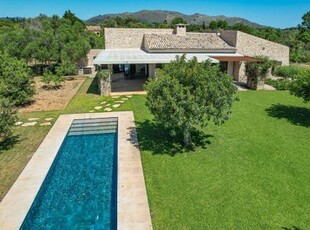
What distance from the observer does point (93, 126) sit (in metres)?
21.6

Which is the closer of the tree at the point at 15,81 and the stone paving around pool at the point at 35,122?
the stone paving around pool at the point at 35,122

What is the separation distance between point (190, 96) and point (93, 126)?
9.71 m

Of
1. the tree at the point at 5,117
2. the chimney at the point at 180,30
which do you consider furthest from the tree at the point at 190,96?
the chimney at the point at 180,30

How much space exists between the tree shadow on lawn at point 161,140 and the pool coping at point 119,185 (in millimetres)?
445

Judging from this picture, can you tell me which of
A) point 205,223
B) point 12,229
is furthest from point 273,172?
point 12,229

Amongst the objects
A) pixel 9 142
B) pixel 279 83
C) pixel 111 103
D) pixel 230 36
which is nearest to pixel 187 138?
pixel 9 142

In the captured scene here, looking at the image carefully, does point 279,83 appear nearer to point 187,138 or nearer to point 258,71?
point 258,71

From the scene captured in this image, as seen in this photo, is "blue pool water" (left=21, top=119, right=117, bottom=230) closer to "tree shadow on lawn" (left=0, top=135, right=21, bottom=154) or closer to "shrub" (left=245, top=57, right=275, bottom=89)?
"tree shadow on lawn" (left=0, top=135, right=21, bottom=154)

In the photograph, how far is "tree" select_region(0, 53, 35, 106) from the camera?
24.9 m

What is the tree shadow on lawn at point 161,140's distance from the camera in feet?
55.0

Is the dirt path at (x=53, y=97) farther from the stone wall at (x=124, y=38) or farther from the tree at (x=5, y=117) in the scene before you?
the stone wall at (x=124, y=38)

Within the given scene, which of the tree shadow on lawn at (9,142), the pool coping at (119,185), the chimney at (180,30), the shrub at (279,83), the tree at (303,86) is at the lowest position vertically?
the pool coping at (119,185)

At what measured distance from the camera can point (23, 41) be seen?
44844 millimetres

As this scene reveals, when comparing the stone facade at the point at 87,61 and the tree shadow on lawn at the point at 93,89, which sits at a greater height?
the stone facade at the point at 87,61
